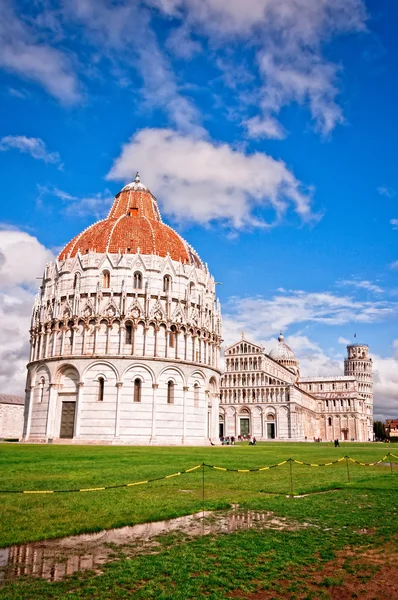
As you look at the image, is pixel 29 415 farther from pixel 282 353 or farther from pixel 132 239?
pixel 282 353

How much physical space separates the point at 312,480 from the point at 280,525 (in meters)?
9.52

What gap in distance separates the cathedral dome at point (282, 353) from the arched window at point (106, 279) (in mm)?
105206

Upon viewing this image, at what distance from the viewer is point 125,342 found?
175 feet

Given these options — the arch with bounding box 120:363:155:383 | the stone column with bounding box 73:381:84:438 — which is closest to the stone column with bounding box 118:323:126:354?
the arch with bounding box 120:363:155:383

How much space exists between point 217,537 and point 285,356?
147011 millimetres

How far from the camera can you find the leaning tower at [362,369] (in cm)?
17125

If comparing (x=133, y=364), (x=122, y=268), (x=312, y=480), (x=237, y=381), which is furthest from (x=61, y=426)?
(x=237, y=381)

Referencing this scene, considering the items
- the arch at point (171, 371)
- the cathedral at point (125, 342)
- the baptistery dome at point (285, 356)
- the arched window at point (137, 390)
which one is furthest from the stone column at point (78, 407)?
the baptistery dome at point (285, 356)

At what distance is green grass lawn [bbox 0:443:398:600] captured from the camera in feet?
25.2

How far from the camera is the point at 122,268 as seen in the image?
56156 mm

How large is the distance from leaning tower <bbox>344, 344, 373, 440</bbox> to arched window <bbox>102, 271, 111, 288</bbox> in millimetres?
133622

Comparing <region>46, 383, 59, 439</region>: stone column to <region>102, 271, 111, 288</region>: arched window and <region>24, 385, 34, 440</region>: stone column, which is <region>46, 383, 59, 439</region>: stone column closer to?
<region>24, 385, 34, 440</region>: stone column

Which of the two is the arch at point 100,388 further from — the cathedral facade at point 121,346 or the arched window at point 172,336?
the arched window at point 172,336

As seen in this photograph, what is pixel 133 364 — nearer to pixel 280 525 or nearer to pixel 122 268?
pixel 122 268
